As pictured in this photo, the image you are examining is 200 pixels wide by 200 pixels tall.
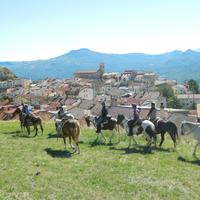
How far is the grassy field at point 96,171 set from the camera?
1458 centimetres

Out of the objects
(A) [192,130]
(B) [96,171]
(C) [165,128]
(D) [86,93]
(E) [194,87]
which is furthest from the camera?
(E) [194,87]

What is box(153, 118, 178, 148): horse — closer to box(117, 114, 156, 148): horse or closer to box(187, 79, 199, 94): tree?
box(117, 114, 156, 148): horse

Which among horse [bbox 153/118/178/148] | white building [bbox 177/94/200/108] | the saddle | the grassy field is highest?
the saddle

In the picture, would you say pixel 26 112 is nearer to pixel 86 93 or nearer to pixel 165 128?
pixel 165 128

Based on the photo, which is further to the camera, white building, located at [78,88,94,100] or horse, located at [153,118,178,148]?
white building, located at [78,88,94,100]

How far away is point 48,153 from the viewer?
20656mm

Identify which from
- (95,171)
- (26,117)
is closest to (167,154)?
(95,171)

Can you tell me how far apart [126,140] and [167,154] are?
4353 mm

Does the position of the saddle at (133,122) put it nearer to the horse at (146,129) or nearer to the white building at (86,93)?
the horse at (146,129)

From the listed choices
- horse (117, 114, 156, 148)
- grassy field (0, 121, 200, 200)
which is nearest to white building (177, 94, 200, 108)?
horse (117, 114, 156, 148)

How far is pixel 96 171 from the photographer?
17125 millimetres

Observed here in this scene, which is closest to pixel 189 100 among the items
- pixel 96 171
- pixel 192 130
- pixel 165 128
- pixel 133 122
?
pixel 165 128

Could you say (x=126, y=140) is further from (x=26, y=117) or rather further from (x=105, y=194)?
(x=105, y=194)

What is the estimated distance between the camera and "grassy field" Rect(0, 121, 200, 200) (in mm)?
14578
